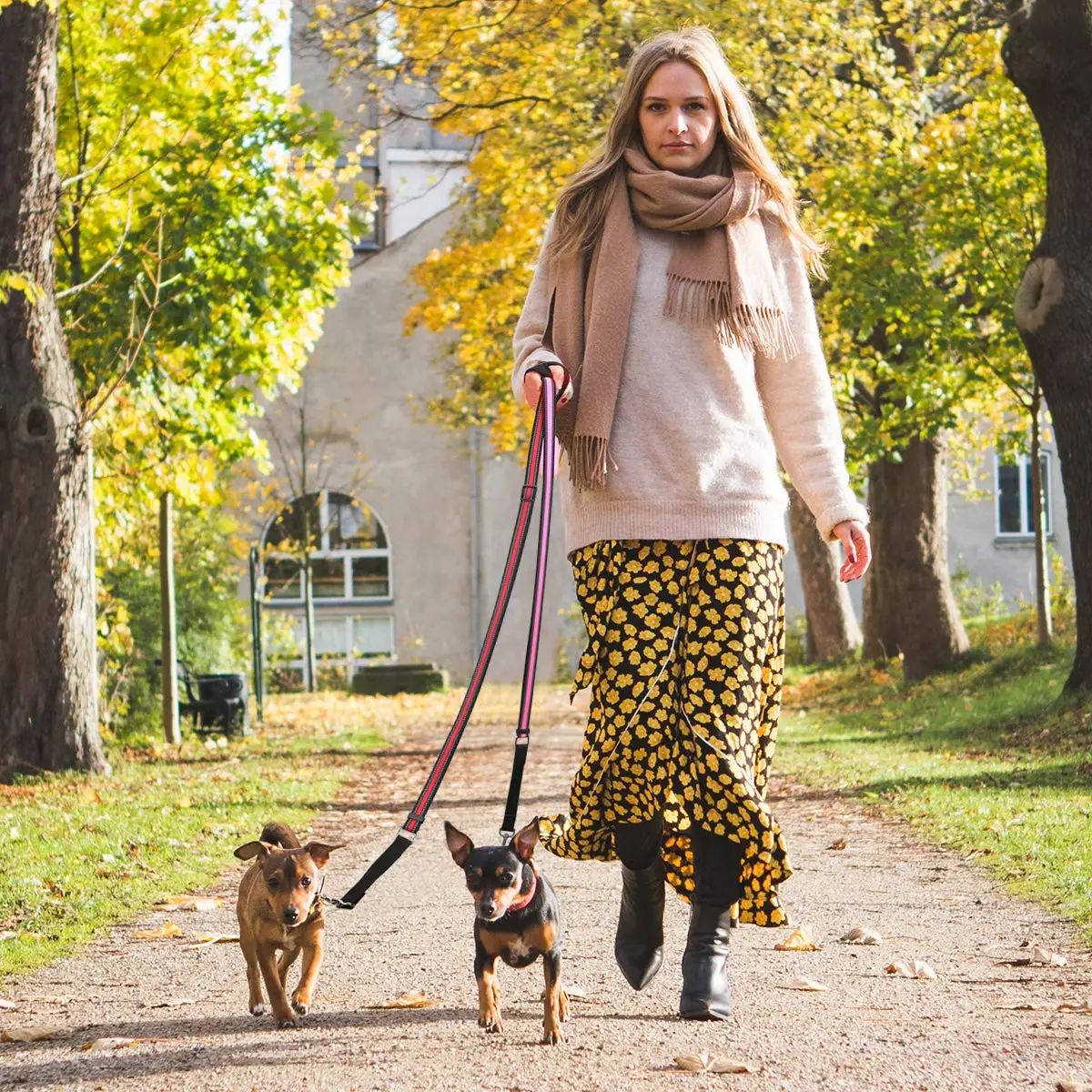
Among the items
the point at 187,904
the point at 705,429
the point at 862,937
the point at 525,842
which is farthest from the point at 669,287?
the point at 187,904

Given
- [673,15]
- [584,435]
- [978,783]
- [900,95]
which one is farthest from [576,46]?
[584,435]

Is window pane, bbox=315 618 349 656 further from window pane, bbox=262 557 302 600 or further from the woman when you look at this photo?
the woman

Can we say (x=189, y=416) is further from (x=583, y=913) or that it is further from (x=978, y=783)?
(x=583, y=913)

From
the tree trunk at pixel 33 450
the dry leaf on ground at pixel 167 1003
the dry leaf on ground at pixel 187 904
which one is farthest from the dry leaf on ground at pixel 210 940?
the tree trunk at pixel 33 450

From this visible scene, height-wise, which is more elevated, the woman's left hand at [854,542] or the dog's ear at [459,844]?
the woman's left hand at [854,542]

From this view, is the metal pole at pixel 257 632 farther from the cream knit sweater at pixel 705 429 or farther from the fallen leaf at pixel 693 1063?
the fallen leaf at pixel 693 1063

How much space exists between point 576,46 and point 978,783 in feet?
29.4

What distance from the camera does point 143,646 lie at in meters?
16.0

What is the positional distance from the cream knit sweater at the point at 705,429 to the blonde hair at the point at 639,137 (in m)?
0.13

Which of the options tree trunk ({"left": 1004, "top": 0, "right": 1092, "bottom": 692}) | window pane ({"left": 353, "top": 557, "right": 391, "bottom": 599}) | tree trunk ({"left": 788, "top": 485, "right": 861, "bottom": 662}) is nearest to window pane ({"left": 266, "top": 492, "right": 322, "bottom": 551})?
window pane ({"left": 353, "top": 557, "right": 391, "bottom": 599})

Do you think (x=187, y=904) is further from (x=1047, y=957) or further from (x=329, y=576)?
(x=329, y=576)

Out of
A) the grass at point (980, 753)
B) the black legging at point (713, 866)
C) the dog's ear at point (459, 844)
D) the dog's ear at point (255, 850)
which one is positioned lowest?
the grass at point (980, 753)

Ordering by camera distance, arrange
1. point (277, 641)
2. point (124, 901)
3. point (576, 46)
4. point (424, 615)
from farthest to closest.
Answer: point (424, 615), point (277, 641), point (576, 46), point (124, 901)

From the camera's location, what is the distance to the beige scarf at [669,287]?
4074mm
